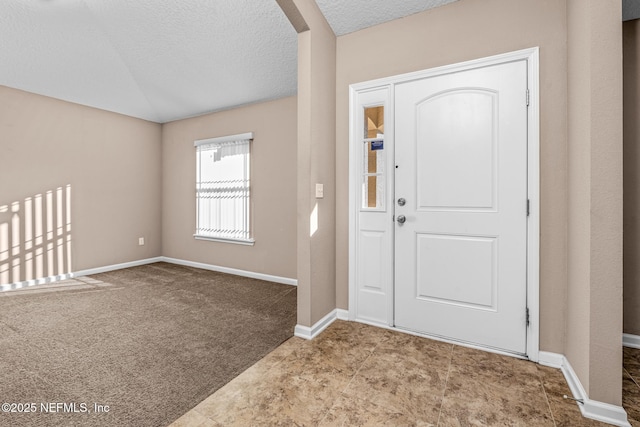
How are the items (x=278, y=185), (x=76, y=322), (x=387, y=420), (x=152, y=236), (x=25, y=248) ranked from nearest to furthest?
(x=387, y=420) < (x=76, y=322) < (x=25, y=248) < (x=278, y=185) < (x=152, y=236)

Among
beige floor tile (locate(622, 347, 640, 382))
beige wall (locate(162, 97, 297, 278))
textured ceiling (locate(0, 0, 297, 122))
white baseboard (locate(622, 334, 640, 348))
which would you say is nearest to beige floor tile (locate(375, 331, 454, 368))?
beige floor tile (locate(622, 347, 640, 382))

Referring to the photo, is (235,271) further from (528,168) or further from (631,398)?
(631,398)

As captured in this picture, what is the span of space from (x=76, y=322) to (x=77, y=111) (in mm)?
3159

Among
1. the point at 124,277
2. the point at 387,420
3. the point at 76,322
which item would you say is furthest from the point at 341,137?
the point at 124,277

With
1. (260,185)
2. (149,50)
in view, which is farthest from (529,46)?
(149,50)

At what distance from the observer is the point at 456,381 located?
69.9 inches

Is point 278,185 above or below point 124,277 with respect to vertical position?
above

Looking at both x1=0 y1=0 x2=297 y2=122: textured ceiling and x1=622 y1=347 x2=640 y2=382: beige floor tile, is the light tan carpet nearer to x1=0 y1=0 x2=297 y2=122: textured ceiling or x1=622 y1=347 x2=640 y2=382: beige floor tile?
x1=622 y1=347 x2=640 y2=382: beige floor tile

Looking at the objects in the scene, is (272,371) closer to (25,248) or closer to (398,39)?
(398,39)

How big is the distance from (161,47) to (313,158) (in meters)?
2.61

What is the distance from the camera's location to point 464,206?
221 cm

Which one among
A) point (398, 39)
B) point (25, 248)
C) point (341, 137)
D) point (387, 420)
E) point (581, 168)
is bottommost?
point (387, 420)

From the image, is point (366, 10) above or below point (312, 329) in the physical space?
above

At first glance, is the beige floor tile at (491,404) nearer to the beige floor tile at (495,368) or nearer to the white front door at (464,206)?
the beige floor tile at (495,368)
